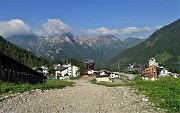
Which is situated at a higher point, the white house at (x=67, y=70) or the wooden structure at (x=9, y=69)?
the white house at (x=67, y=70)

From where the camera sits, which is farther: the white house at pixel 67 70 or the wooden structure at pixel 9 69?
the white house at pixel 67 70

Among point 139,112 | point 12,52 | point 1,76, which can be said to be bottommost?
point 139,112

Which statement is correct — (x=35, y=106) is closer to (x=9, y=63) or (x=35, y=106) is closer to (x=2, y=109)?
(x=2, y=109)

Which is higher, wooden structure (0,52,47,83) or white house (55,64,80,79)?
white house (55,64,80,79)

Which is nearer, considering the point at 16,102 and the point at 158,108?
the point at 158,108

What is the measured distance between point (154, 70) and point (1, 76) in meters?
111

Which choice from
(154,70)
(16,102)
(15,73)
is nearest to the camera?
(16,102)

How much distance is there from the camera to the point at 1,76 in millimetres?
32156

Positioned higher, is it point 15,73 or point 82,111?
point 15,73

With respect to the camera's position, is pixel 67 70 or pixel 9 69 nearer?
pixel 9 69

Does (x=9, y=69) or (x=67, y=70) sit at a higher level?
(x=67, y=70)

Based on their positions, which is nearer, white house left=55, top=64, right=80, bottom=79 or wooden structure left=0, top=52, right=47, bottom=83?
wooden structure left=0, top=52, right=47, bottom=83

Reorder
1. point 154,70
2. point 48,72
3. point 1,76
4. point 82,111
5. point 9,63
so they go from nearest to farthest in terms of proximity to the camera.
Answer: point 82,111, point 1,76, point 9,63, point 154,70, point 48,72

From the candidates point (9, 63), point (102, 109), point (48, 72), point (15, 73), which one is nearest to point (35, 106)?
point (102, 109)
